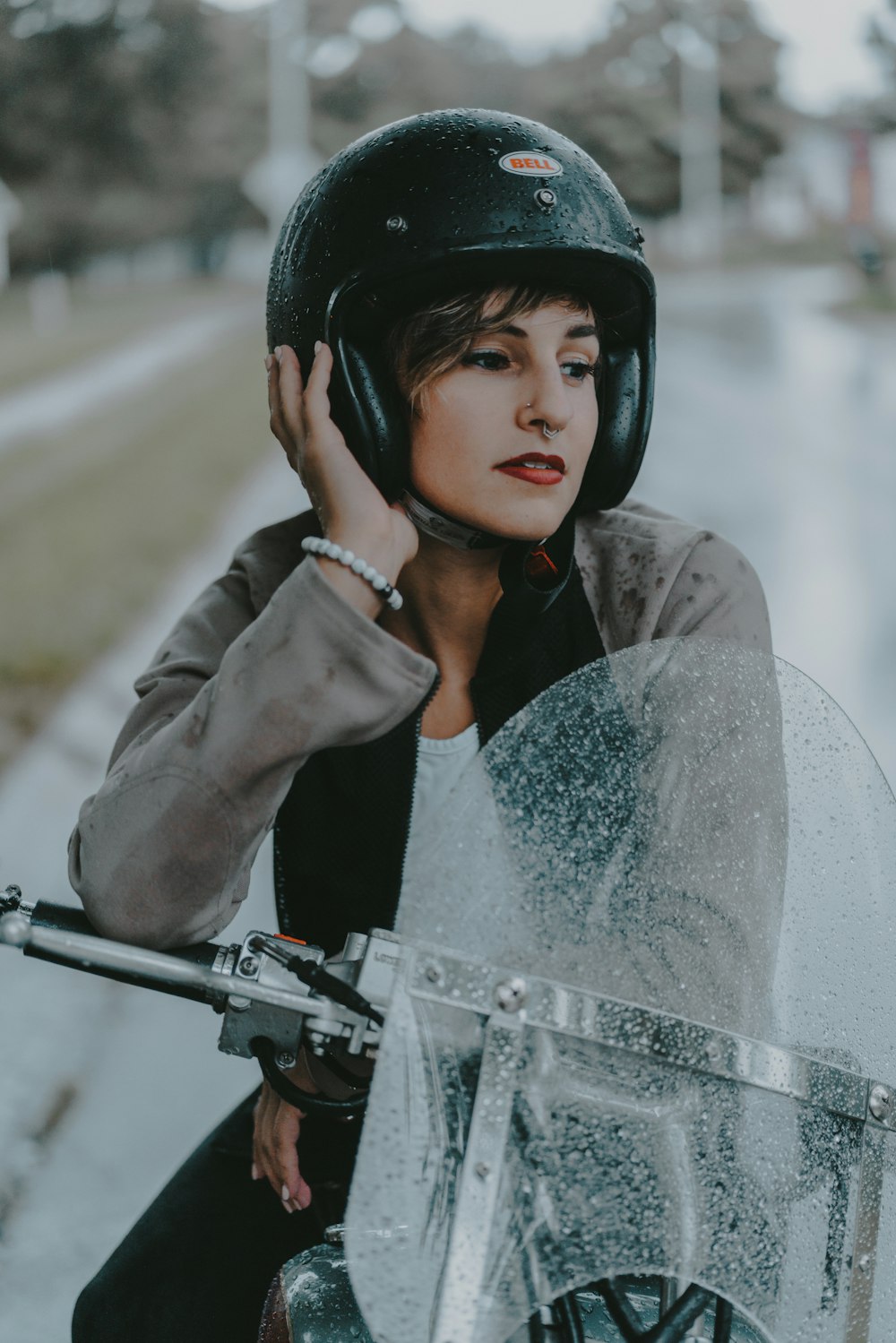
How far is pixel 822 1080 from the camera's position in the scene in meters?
1.07

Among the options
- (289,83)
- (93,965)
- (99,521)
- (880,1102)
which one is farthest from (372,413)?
(289,83)

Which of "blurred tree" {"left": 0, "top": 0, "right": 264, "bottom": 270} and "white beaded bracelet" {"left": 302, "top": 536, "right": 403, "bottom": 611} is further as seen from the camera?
"blurred tree" {"left": 0, "top": 0, "right": 264, "bottom": 270}

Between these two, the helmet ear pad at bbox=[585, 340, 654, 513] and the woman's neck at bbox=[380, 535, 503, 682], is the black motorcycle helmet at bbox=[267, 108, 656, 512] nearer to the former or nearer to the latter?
the helmet ear pad at bbox=[585, 340, 654, 513]

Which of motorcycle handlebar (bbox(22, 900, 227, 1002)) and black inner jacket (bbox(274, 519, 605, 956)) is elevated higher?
black inner jacket (bbox(274, 519, 605, 956))

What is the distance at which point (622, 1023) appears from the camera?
102cm

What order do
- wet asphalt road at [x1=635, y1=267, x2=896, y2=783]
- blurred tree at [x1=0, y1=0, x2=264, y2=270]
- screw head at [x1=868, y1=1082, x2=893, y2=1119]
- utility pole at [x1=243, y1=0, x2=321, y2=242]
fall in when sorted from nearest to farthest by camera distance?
screw head at [x1=868, y1=1082, x2=893, y2=1119] < wet asphalt road at [x1=635, y1=267, x2=896, y2=783] < blurred tree at [x1=0, y1=0, x2=264, y2=270] < utility pole at [x1=243, y1=0, x2=321, y2=242]

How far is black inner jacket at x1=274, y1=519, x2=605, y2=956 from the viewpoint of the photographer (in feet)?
5.16

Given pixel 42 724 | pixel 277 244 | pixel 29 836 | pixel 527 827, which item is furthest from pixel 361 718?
pixel 42 724

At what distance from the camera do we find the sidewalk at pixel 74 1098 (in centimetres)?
289

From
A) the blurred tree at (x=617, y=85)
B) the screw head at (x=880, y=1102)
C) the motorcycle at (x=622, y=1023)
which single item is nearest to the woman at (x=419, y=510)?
the motorcycle at (x=622, y=1023)

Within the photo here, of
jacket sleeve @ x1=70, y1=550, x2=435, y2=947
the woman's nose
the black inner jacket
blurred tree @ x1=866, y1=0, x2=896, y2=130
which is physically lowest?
jacket sleeve @ x1=70, y1=550, x2=435, y2=947

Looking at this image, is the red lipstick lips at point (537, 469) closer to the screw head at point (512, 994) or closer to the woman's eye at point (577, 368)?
the woman's eye at point (577, 368)

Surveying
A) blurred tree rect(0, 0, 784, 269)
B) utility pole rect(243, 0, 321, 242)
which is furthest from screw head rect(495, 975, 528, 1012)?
utility pole rect(243, 0, 321, 242)

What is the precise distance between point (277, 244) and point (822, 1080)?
49.4 inches
